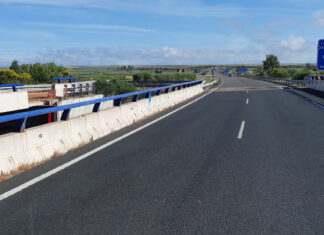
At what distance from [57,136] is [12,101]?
1285cm

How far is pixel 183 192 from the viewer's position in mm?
5516

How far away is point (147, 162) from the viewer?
7426 millimetres

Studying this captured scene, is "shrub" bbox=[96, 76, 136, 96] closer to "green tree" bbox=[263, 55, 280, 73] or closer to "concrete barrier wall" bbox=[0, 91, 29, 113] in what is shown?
"concrete barrier wall" bbox=[0, 91, 29, 113]

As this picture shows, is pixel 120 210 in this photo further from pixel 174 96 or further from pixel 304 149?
pixel 174 96

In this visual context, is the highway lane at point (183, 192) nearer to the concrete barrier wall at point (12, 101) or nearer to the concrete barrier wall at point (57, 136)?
the concrete barrier wall at point (57, 136)

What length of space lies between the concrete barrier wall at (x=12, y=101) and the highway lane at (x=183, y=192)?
38.6 feet

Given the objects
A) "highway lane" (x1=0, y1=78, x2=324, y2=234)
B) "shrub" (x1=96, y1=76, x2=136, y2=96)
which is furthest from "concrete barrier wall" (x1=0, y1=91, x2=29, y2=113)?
"shrub" (x1=96, y1=76, x2=136, y2=96)

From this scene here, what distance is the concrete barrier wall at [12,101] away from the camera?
18.8 metres

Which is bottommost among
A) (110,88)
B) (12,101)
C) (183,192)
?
(110,88)

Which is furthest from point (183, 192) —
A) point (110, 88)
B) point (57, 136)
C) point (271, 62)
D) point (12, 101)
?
point (271, 62)

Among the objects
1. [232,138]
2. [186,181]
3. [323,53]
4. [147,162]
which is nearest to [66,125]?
[147,162]

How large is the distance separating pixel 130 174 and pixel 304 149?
4.67m

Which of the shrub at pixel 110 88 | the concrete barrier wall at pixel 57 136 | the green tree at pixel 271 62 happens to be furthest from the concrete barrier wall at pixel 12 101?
the green tree at pixel 271 62

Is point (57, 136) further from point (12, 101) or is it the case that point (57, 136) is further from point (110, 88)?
point (110, 88)
